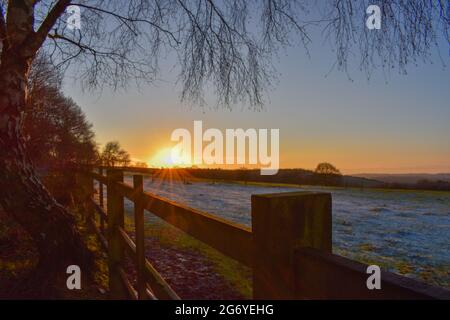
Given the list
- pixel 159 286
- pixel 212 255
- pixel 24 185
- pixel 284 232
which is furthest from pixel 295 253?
pixel 212 255

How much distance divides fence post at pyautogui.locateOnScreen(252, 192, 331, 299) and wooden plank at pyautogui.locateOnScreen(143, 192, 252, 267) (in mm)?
108

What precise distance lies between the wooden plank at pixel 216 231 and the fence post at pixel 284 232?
0.11 m

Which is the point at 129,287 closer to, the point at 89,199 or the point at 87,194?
the point at 89,199

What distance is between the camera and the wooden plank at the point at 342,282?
73 cm

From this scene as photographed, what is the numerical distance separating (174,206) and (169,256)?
4.96 m

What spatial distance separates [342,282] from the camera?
0.87 meters

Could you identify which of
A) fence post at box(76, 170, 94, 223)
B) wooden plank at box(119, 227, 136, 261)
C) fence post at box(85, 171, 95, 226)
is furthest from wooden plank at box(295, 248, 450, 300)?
fence post at box(76, 170, 94, 223)

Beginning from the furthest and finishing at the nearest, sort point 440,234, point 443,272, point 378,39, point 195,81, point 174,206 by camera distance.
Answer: point 440,234
point 443,272
point 195,81
point 378,39
point 174,206

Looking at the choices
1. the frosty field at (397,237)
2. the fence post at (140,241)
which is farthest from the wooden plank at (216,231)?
the frosty field at (397,237)
